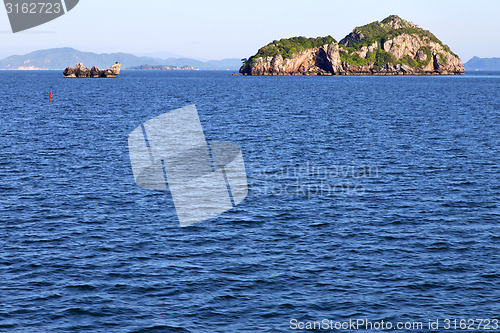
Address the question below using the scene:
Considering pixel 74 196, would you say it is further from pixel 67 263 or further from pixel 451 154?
pixel 451 154

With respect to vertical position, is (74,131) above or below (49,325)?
above

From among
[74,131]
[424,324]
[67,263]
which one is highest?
[74,131]

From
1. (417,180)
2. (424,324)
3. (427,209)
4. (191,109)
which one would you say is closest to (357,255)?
(424,324)

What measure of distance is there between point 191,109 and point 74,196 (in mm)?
96465

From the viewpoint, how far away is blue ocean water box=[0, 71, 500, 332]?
2533 centimetres

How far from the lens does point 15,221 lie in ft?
124

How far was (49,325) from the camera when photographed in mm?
23688

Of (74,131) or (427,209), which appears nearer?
(427,209)

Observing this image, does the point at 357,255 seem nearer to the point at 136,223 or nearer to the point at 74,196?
the point at 136,223

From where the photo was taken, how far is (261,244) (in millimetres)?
34188

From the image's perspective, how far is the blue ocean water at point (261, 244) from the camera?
25.3m

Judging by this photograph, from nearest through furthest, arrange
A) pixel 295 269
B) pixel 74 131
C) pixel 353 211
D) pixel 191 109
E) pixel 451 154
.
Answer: pixel 295 269 < pixel 353 211 < pixel 451 154 < pixel 74 131 < pixel 191 109

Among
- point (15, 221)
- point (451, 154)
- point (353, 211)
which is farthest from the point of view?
point (451, 154)

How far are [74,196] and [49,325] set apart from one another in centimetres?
2261
